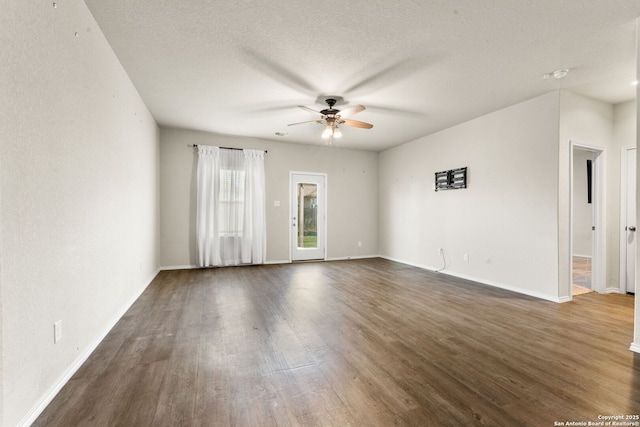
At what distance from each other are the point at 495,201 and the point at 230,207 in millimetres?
4942

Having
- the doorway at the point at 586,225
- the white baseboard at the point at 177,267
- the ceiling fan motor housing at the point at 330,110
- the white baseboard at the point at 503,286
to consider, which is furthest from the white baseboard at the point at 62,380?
the doorway at the point at 586,225

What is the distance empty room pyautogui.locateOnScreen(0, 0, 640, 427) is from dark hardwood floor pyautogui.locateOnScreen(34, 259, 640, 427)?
20 mm

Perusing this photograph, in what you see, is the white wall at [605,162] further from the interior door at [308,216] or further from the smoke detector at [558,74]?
the interior door at [308,216]

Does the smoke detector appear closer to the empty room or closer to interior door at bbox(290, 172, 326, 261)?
the empty room

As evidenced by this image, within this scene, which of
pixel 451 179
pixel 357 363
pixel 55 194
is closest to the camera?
pixel 55 194

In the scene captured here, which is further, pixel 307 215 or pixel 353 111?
pixel 307 215

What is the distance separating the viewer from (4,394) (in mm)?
1333

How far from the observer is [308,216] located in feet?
22.6

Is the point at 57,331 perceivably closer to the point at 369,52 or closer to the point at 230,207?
the point at 369,52

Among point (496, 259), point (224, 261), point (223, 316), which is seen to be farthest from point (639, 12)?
point (224, 261)

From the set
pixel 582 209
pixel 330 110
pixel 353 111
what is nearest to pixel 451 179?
pixel 353 111

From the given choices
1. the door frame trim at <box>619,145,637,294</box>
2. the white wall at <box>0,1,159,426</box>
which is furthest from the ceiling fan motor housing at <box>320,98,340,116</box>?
the door frame trim at <box>619,145,637,294</box>

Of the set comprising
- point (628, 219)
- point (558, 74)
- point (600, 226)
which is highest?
point (558, 74)

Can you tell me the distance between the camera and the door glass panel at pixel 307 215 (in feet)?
22.3
